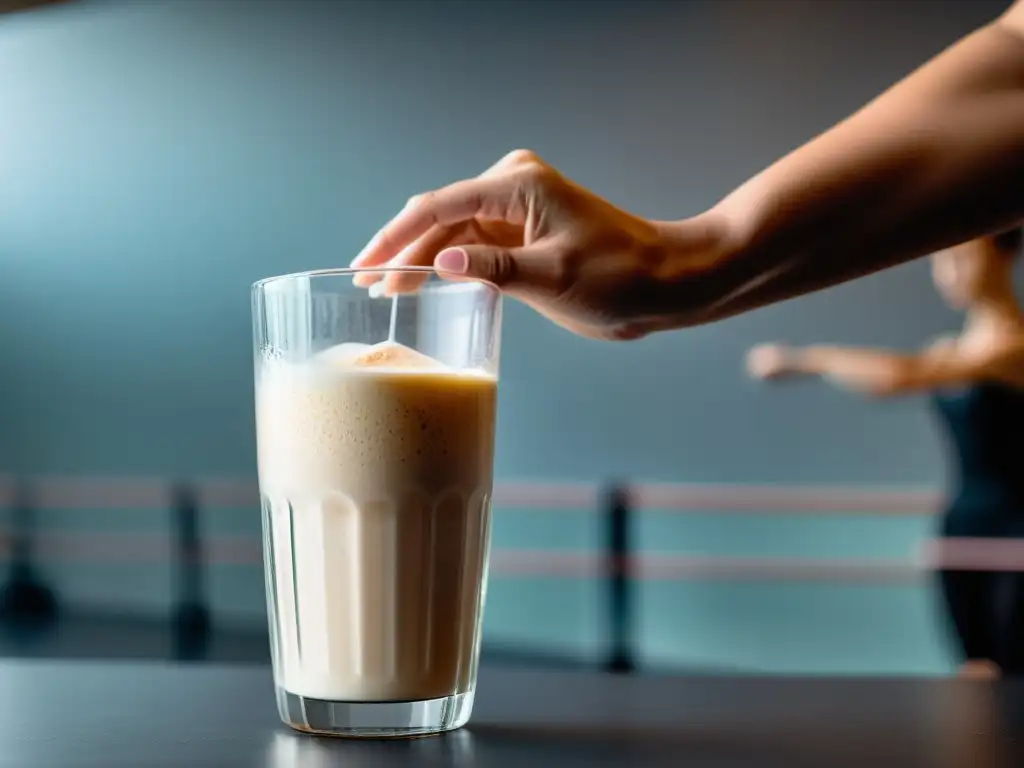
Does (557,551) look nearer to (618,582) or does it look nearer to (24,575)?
(618,582)

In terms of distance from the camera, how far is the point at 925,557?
11.6 ft

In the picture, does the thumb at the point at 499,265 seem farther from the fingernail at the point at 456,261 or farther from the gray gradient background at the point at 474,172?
the gray gradient background at the point at 474,172

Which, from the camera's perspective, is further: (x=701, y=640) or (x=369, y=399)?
(x=701, y=640)

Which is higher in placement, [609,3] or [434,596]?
[609,3]

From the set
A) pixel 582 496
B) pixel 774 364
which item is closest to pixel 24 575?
pixel 582 496

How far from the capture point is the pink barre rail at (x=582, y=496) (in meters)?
3.60

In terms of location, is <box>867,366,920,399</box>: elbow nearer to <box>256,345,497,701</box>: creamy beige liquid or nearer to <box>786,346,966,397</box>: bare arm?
<box>786,346,966,397</box>: bare arm

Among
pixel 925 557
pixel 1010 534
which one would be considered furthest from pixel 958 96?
pixel 925 557

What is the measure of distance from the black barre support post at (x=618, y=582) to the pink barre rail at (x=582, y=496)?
0.84 ft

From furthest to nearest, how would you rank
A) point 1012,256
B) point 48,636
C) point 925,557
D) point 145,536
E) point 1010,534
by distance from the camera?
point 145,536 < point 48,636 < point 925,557 < point 1012,256 < point 1010,534

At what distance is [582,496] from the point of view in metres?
3.87

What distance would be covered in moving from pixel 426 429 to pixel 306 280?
85 mm

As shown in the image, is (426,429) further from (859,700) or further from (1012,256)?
(1012,256)

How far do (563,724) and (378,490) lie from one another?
13 cm
